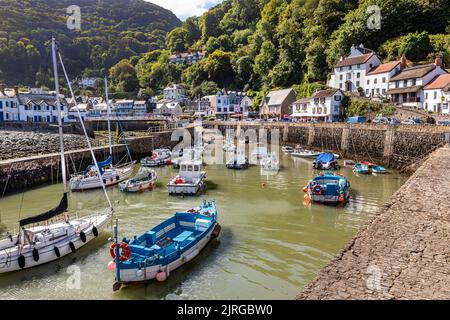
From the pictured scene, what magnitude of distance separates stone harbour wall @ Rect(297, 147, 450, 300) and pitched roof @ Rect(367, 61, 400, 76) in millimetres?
49769

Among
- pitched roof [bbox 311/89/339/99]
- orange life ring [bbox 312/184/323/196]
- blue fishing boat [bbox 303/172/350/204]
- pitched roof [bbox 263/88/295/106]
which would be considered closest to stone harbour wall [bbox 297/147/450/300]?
blue fishing boat [bbox 303/172/350/204]

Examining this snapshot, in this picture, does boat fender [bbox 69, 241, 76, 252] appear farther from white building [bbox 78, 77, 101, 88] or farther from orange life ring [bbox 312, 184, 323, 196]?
white building [bbox 78, 77, 101, 88]

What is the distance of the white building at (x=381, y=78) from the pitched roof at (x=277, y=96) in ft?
61.4

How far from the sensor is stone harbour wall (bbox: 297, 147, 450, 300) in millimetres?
8148

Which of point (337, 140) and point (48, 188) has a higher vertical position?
point (337, 140)

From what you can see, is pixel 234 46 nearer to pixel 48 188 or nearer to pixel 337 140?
pixel 337 140

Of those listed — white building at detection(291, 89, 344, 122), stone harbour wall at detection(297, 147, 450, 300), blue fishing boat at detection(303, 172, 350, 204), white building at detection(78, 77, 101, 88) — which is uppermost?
white building at detection(78, 77, 101, 88)

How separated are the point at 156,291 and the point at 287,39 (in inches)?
3439

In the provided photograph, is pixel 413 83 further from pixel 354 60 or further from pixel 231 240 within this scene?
pixel 231 240

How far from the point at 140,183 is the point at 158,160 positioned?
13920mm
